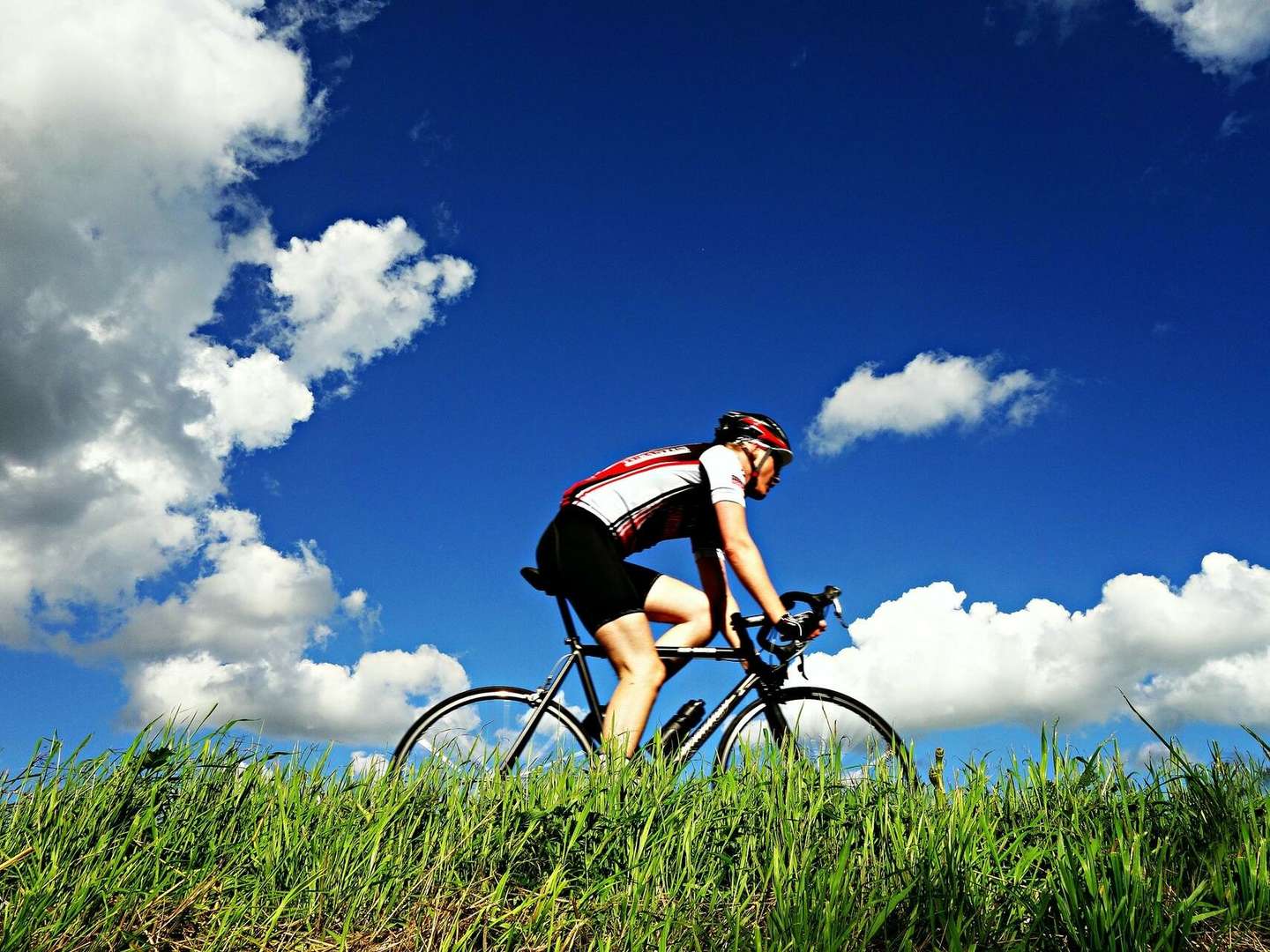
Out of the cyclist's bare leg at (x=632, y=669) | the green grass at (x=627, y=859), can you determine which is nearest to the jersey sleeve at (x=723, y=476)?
the cyclist's bare leg at (x=632, y=669)

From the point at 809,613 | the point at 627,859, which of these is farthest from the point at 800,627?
the point at 627,859

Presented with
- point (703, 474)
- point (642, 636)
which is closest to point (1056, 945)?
point (642, 636)

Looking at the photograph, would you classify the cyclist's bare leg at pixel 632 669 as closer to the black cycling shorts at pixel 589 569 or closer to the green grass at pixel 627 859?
the black cycling shorts at pixel 589 569

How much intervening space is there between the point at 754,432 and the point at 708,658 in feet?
4.86

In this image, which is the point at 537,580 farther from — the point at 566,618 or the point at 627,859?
the point at 627,859

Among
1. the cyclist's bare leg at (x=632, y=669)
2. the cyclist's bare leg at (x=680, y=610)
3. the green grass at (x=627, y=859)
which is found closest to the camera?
the green grass at (x=627, y=859)

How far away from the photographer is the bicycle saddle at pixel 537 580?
5812 mm

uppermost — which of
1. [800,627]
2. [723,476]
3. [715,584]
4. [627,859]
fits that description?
[723,476]

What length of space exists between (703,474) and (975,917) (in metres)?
3.17

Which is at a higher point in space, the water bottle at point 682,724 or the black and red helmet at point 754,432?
the black and red helmet at point 754,432

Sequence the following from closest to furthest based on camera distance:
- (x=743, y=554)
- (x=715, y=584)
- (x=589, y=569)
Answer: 1. (x=743, y=554)
2. (x=589, y=569)
3. (x=715, y=584)

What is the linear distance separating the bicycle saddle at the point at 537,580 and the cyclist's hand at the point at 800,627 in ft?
4.61

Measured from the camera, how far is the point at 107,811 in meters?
3.41

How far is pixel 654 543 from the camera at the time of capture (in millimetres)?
5965
